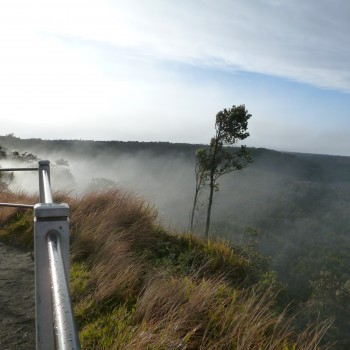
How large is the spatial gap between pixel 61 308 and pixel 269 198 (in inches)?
3658

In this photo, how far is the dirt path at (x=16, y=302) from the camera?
2.70m

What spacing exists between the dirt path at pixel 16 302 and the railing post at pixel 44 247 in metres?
1.42

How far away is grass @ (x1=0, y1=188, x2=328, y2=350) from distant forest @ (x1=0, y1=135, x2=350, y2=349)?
1490mm

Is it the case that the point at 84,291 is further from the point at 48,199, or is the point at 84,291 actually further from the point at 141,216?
the point at 141,216

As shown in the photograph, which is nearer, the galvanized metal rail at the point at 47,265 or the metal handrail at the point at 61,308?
the metal handrail at the point at 61,308

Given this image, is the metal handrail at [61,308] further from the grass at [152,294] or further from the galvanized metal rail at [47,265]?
the grass at [152,294]

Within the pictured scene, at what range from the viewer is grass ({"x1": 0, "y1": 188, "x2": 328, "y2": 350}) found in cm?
272

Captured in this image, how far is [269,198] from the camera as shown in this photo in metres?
90.9

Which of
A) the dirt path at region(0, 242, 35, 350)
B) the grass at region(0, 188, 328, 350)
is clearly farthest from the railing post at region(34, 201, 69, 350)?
the dirt path at region(0, 242, 35, 350)

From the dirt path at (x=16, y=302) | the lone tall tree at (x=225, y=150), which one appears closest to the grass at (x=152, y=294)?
the dirt path at (x=16, y=302)

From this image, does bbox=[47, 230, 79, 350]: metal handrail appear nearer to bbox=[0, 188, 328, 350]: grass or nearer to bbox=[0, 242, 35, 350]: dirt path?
bbox=[0, 188, 328, 350]: grass

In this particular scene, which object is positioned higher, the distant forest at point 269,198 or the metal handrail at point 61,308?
the metal handrail at point 61,308

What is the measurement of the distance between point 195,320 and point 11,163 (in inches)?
1296

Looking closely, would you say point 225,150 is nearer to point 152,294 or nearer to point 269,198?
point 152,294
